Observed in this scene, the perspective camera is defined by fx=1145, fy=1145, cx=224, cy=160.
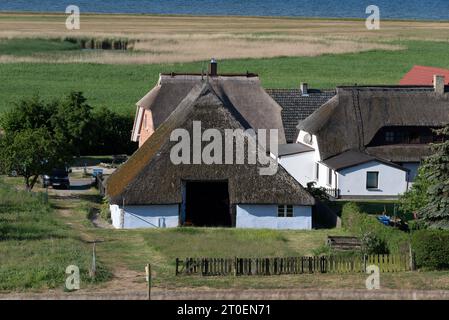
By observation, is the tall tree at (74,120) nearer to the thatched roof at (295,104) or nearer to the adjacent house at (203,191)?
the thatched roof at (295,104)

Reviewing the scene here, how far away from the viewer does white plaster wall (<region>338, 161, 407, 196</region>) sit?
56.4m

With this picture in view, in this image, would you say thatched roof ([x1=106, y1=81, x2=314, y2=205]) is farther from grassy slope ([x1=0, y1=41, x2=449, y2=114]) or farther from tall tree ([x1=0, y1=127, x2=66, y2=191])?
grassy slope ([x1=0, y1=41, x2=449, y2=114])

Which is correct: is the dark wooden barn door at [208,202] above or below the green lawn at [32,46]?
below

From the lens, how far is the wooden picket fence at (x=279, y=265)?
117 ft

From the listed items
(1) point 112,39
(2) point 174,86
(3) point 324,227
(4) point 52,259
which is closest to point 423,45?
(1) point 112,39

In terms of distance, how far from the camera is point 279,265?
36.2 metres

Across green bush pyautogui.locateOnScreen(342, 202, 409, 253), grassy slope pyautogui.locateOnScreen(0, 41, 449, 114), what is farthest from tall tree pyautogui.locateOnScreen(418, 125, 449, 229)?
grassy slope pyautogui.locateOnScreen(0, 41, 449, 114)

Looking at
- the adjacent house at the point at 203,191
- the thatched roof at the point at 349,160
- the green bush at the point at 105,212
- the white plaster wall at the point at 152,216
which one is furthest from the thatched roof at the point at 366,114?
the white plaster wall at the point at 152,216

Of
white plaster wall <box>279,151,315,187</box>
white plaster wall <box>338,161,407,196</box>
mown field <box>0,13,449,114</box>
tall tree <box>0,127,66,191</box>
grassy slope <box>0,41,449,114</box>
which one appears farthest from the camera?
mown field <box>0,13,449,114</box>

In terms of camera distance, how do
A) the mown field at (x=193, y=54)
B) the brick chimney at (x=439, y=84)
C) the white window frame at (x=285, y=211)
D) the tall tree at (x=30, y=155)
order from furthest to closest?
the mown field at (x=193, y=54), the brick chimney at (x=439, y=84), the tall tree at (x=30, y=155), the white window frame at (x=285, y=211)

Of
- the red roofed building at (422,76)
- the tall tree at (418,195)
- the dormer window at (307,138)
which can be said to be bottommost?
the tall tree at (418,195)

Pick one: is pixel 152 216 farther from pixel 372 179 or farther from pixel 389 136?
pixel 389 136

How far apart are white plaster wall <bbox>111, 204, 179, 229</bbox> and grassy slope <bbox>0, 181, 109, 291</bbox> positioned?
2.99 m
